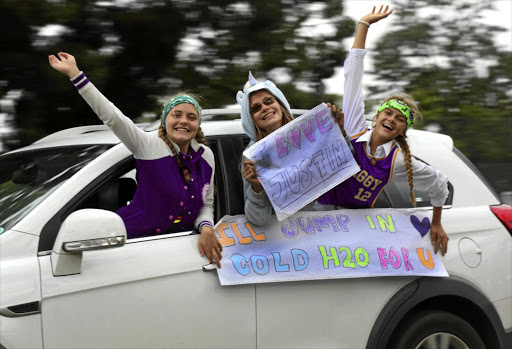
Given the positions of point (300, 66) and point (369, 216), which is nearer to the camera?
point (369, 216)

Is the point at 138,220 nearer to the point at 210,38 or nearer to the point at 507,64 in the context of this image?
the point at 210,38

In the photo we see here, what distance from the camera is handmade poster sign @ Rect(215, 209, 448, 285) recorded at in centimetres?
340

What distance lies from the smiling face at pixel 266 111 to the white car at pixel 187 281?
0.56ft

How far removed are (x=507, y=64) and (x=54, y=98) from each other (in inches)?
225

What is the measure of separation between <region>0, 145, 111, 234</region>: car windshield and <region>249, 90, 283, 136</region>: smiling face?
0.79 meters

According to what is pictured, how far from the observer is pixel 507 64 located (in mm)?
8734

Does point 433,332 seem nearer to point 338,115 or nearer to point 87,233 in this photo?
point 338,115

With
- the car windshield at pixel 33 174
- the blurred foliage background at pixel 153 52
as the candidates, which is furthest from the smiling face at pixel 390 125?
the blurred foliage background at pixel 153 52

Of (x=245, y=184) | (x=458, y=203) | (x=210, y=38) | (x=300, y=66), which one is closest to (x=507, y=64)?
(x=300, y=66)

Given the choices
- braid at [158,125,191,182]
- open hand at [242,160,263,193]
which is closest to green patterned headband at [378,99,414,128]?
open hand at [242,160,263,193]

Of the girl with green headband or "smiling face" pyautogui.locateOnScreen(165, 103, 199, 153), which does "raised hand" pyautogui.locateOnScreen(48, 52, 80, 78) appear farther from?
the girl with green headband

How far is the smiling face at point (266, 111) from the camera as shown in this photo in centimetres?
364

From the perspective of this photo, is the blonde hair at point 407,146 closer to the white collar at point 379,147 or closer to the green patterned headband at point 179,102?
the white collar at point 379,147

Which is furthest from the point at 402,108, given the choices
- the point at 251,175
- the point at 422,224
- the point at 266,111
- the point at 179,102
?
the point at 179,102
